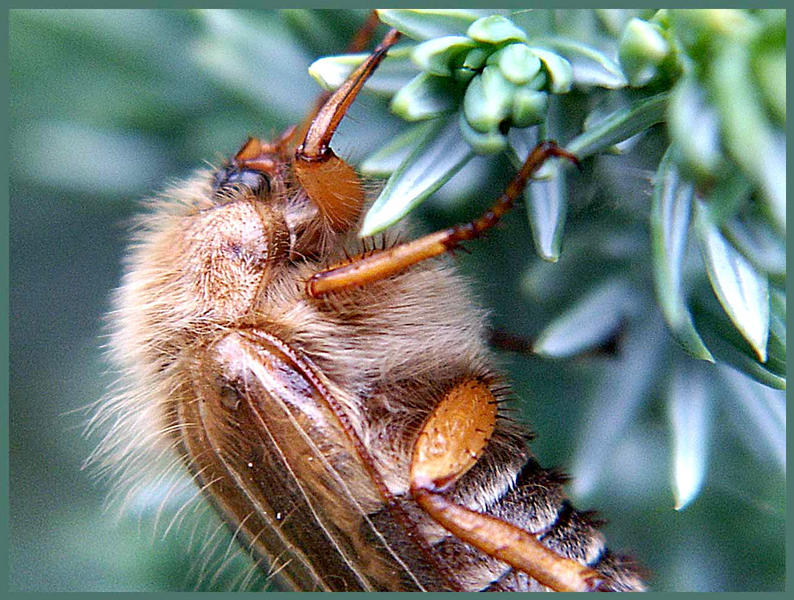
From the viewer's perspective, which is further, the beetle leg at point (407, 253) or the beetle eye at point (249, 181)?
the beetle eye at point (249, 181)

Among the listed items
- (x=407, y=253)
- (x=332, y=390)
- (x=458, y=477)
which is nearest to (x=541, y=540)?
(x=458, y=477)

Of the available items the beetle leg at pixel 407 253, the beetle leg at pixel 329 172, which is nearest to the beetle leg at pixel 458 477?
the beetle leg at pixel 407 253

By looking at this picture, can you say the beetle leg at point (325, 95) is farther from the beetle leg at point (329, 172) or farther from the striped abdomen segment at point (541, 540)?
the striped abdomen segment at point (541, 540)

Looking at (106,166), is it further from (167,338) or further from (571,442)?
(571,442)

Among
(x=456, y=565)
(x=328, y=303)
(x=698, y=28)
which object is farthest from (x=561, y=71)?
(x=456, y=565)

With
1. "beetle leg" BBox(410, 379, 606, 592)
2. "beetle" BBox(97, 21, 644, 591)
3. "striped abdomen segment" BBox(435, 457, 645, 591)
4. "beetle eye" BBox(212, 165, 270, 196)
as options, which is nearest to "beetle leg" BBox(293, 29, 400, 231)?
"beetle" BBox(97, 21, 644, 591)

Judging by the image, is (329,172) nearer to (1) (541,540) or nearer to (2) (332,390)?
(2) (332,390)
